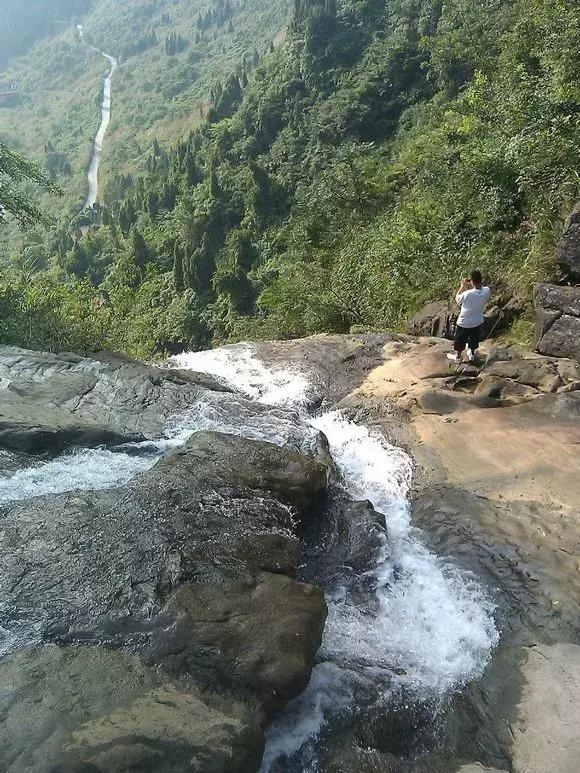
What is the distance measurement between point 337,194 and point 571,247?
1619cm

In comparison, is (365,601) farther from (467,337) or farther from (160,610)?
(467,337)

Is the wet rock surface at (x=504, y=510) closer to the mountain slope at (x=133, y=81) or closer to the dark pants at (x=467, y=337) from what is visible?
the dark pants at (x=467, y=337)

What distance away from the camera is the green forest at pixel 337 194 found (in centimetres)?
1266

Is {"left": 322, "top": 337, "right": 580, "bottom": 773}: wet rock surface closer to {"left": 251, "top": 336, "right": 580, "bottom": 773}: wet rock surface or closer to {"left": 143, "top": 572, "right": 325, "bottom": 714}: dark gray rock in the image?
{"left": 251, "top": 336, "right": 580, "bottom": 773}: wet rock surface

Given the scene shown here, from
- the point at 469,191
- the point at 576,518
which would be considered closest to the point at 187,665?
the point at 576,518

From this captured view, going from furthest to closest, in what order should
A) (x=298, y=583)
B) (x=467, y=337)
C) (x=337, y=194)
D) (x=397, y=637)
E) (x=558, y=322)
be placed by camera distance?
(x=337, y=194), (x=467, y=337), (x=558, y=322), (x=397, y=637), (x=298, y=583)

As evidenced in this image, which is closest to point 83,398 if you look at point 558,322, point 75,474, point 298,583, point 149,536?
point 75,474

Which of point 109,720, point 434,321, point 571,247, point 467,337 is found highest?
point 571,247

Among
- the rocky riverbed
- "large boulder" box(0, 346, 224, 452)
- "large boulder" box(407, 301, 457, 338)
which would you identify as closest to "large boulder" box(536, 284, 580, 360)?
the rocky riverbed

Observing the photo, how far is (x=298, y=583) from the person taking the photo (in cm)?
493

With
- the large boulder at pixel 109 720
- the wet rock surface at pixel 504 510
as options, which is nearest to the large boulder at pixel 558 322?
the wet rock surface at pixel 504 510

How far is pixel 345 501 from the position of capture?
6.84 m

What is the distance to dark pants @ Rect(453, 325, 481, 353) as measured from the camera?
921cm

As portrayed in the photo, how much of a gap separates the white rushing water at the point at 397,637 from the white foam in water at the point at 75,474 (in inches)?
113
